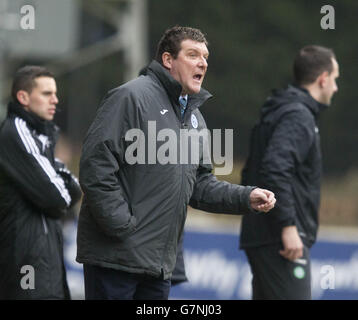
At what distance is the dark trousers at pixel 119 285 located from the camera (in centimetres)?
541

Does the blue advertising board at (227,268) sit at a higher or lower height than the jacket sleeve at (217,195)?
lower

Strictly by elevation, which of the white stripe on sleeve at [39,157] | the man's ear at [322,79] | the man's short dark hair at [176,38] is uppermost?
the man's short dark hair at [176,38]

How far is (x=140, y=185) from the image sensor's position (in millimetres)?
5398

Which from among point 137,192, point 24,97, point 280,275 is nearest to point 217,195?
point 137,192

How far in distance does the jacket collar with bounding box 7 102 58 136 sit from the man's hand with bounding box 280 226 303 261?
1.72 metres

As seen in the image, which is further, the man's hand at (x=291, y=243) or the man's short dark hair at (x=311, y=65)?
the man's short dark hair at (x=311, y=65)

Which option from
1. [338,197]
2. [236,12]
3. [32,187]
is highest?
[236,12]

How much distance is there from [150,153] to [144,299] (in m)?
0.82

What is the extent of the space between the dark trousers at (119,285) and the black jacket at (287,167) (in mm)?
1492

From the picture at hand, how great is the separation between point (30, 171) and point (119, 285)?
4.42 ft

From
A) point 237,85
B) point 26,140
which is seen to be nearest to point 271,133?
point 26,140

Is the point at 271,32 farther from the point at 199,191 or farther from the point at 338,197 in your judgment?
the point at 199,191

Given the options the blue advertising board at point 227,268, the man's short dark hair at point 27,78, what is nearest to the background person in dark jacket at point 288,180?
the man's short dark hair at point 27,78

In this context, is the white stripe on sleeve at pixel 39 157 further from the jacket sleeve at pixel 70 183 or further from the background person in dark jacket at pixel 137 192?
the background person in dark jacket at pixel 137 192
